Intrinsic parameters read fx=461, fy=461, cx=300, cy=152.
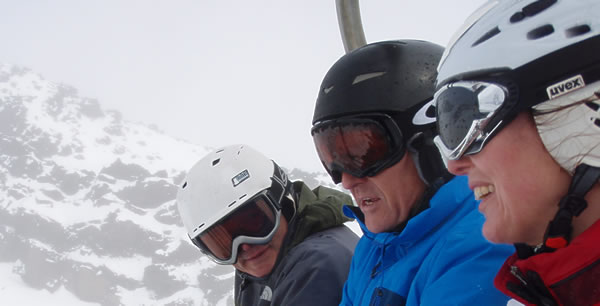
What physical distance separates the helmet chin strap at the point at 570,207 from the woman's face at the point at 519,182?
0.08 ft

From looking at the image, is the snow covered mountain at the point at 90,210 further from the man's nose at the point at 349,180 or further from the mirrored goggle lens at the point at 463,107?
the mirrored goggle lens at the point at 463,107

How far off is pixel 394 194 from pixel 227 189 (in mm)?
1308

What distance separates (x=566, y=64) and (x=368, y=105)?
0.89 m

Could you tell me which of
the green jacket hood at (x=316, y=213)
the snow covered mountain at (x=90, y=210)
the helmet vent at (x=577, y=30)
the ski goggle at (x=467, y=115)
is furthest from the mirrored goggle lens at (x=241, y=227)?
the snow covered mountain at (x=90, y=210)

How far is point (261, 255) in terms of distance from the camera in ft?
8.32

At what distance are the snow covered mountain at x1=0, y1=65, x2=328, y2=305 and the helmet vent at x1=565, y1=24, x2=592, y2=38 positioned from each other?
62.3 m

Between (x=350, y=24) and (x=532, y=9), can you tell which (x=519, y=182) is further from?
(x=350, y=24)

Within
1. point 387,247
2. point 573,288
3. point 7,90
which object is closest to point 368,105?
point 387,247

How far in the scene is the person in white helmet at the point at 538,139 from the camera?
801 millimetres

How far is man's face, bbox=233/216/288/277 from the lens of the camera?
2516 mm

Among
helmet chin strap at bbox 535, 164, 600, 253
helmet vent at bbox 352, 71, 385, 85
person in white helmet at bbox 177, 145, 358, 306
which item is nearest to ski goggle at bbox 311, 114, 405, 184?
helmet vent at bbox 352, 71, 385, 85

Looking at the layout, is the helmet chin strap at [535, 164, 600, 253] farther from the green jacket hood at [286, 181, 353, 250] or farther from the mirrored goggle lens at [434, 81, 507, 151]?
the green jacket hood at [286, 181, 353, 250]

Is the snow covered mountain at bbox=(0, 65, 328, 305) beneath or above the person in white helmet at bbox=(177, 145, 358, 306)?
beneath

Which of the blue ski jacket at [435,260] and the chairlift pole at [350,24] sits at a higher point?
the chairlift pole at [350,24]
